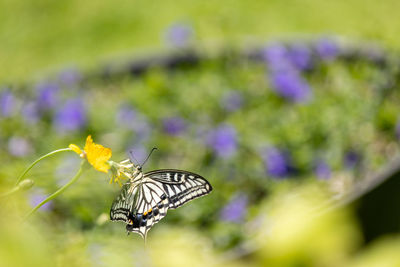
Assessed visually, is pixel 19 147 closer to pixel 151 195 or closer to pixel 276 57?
pixel 276 57

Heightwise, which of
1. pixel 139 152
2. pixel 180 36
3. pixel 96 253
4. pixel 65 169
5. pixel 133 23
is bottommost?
pixel 96 253

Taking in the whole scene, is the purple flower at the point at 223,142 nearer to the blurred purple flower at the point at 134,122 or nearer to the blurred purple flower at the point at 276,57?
the blurred purple flower at the point at 134,122

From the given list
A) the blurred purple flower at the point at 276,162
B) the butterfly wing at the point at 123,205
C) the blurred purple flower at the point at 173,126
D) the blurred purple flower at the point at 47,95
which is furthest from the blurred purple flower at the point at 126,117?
the butterfly wing at the point at 123,205

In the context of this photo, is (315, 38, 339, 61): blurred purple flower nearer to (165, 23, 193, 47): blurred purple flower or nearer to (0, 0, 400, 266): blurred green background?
(0, 0, 400, 266): blurred green background

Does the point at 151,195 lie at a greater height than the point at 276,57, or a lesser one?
lesser

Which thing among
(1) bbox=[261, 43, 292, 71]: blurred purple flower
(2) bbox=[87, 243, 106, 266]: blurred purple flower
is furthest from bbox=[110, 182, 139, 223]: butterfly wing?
(1) bbox=[261, 43, 292, 71]: blurred purple flower

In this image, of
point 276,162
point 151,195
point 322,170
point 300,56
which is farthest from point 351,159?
point 151,195

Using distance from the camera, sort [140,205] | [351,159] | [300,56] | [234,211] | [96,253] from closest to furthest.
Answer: [140,205] → [96,253] → [234,211] → [351,159] → [300,56]
